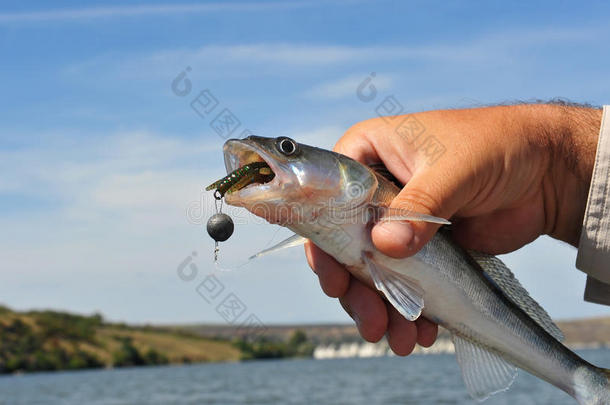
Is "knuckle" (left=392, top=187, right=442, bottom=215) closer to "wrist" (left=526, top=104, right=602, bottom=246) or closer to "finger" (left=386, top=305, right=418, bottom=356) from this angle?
"wrist" (left=526, top=104, right=602, bottom=246)

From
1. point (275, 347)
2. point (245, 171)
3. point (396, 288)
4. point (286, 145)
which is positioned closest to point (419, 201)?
point (396, 288)

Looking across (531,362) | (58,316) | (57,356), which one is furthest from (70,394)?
(531,362)

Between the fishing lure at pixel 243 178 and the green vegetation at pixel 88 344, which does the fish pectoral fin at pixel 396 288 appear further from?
the green vegetation at pixel 88 344

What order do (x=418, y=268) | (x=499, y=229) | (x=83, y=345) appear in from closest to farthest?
(x=418, y=268)
(x=499, y=229)
(x=83, y=345)

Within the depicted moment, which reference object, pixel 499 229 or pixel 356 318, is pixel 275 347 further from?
pixel 499 229

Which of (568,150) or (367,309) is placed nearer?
(568,150)

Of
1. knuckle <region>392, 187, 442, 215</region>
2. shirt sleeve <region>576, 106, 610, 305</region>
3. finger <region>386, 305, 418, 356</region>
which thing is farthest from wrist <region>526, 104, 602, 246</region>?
finger <region>386, 305, 418, 356</region>

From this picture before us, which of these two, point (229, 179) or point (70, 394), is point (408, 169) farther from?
point (70, 394)
